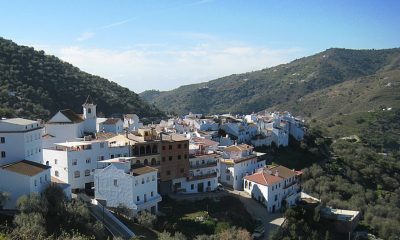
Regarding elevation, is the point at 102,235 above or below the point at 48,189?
below

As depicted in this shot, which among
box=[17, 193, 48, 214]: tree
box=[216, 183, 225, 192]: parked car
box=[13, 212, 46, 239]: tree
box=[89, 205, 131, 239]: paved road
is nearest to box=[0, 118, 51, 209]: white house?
box=[17, 193, 48, 214]: tree

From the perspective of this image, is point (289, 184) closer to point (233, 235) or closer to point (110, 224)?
point (233, 235)

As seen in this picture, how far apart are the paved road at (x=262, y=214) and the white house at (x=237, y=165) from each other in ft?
10.9

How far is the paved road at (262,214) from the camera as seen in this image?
48.1 metres

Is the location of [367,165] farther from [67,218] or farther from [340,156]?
[67,218]

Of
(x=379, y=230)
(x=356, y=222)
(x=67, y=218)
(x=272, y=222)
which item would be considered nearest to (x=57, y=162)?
(x=67, y=218)

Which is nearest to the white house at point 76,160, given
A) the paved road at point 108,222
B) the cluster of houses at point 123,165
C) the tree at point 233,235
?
the cluster of houses at point 123,165

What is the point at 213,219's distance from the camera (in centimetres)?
4456

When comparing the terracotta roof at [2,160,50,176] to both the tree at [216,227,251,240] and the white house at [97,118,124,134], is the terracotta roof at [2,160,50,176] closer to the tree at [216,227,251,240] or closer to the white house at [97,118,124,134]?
the tree at [216,227,251,240]

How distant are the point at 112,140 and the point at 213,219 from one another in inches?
595

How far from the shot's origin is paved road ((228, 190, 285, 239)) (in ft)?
158

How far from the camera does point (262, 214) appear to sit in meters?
51.0

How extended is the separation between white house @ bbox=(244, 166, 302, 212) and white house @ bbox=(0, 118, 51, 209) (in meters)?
24.6

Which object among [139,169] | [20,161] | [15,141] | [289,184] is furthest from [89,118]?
[289,184]
